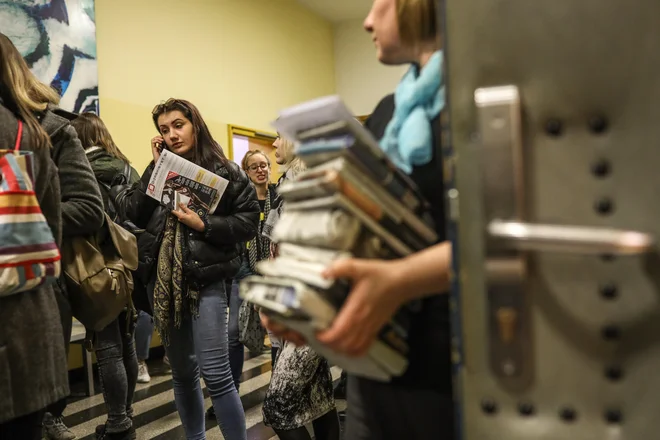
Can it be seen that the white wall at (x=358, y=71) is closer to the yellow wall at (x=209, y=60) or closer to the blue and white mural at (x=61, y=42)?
the yellow wall at (x=209, y=60)

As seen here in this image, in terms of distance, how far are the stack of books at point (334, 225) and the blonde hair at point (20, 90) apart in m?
0.99

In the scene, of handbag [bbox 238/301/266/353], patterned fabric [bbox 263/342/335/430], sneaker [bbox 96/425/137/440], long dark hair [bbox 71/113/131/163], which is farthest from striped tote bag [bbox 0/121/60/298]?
long dark hair [bbox 71/113/131/163]

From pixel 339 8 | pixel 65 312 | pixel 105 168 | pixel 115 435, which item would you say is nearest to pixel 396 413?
pixel 65 312

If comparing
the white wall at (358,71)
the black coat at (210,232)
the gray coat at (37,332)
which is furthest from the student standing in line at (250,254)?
the white wall at (358,71)

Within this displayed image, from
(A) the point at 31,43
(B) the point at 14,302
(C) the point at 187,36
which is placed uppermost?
(C) the point at 187,36

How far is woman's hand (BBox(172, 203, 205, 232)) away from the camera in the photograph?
2170 mm

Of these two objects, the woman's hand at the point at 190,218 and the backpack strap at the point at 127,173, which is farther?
the backpack strap at the point at 127,173

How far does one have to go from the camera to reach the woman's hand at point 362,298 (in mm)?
646

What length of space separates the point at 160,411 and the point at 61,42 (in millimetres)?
2805

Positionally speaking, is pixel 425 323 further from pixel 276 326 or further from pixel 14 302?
pixel 14 302

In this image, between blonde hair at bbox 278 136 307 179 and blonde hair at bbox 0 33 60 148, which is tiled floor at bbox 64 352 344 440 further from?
blonde hair at bbox 0 33 60 148

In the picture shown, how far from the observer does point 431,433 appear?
0.83 meters

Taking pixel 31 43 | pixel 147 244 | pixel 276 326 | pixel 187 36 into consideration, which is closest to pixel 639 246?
pixel 276 326

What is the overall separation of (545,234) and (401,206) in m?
0.29
